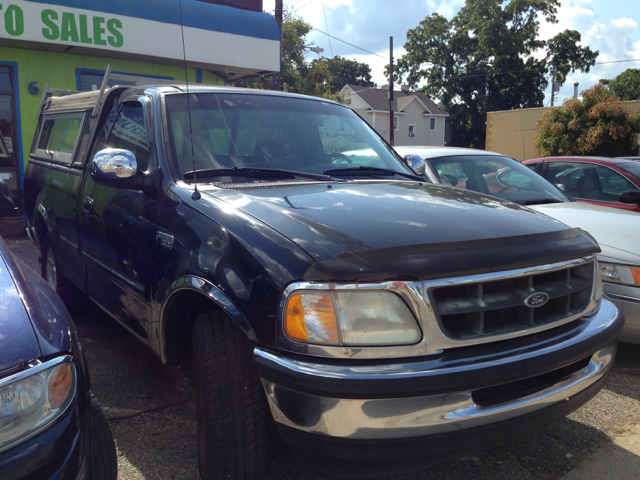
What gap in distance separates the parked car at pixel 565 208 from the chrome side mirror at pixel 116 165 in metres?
3.02

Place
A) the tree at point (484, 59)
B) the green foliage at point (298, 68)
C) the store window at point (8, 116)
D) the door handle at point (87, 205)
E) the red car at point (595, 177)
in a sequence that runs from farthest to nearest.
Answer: the tree at point (484, 59), the green foliage at point (298, 68), the store window at point (8, 116), the red car at point (595, 177), the door handle at point (87, 205)

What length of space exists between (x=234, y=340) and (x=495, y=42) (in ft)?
165

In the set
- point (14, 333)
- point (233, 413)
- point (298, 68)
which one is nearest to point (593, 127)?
point (298, 68)

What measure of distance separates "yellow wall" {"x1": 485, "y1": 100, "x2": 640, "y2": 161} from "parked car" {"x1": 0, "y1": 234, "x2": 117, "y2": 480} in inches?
1122

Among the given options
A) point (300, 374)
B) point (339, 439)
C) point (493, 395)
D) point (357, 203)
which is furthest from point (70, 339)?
point (493, 395)

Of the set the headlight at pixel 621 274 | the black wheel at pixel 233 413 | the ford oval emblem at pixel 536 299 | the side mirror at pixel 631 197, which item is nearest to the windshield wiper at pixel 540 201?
the side mirror at pixel 631 197

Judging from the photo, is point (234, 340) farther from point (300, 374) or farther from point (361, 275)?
point (361, 275)

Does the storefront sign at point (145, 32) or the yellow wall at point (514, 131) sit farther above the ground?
the storefront sign at point (145, 32)

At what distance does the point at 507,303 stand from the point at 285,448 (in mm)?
1338

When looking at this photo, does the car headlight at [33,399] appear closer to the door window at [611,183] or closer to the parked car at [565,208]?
the parked car at [565,208]

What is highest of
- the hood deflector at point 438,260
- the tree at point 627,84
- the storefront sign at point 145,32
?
the tree at point 627,84

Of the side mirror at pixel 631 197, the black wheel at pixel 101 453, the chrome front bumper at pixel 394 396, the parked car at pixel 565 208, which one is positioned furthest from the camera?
the side mirror at pixel 631 197

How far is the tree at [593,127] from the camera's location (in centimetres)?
2112

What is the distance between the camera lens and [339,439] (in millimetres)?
1888
